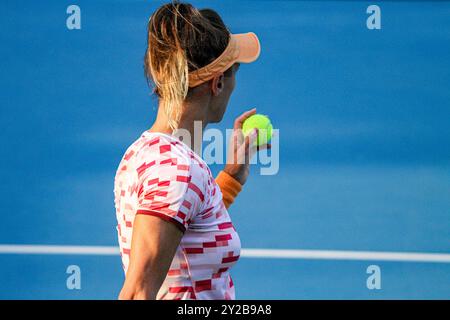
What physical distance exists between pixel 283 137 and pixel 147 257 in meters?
2.64

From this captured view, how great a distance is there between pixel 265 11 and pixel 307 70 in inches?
14.7

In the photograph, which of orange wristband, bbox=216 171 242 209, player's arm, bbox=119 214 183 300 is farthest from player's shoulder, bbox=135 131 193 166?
orange wristband, bbox=216 171 242 209

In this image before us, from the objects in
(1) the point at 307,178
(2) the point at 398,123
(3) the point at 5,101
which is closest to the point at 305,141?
(1) the point at 307,178

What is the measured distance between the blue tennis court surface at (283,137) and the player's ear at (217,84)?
196cm

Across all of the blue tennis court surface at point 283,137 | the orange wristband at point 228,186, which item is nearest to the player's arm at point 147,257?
the orange wristband at point 228,186

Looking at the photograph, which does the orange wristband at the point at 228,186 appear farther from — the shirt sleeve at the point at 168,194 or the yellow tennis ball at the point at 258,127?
the shirt sleeve at the point at 168,194

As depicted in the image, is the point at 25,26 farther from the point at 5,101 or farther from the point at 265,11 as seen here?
the point at 265,11

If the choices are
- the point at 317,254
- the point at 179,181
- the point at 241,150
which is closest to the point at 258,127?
the point at 241,150

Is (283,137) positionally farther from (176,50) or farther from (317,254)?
(176,50)

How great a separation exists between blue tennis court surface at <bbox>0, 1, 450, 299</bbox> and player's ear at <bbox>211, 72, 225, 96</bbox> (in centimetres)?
196

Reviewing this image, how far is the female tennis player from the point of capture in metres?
1.31

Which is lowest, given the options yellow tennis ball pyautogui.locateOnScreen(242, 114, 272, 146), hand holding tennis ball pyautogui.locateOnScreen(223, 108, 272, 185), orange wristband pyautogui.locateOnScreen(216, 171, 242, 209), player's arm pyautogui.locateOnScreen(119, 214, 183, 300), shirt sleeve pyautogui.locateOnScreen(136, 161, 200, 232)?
player's arm pyautogui.locateOnScreen(119, 214, 183, 300)

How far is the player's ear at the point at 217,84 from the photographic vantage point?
157 centimetres

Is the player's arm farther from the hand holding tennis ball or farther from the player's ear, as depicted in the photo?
the hand holding tennis ball
